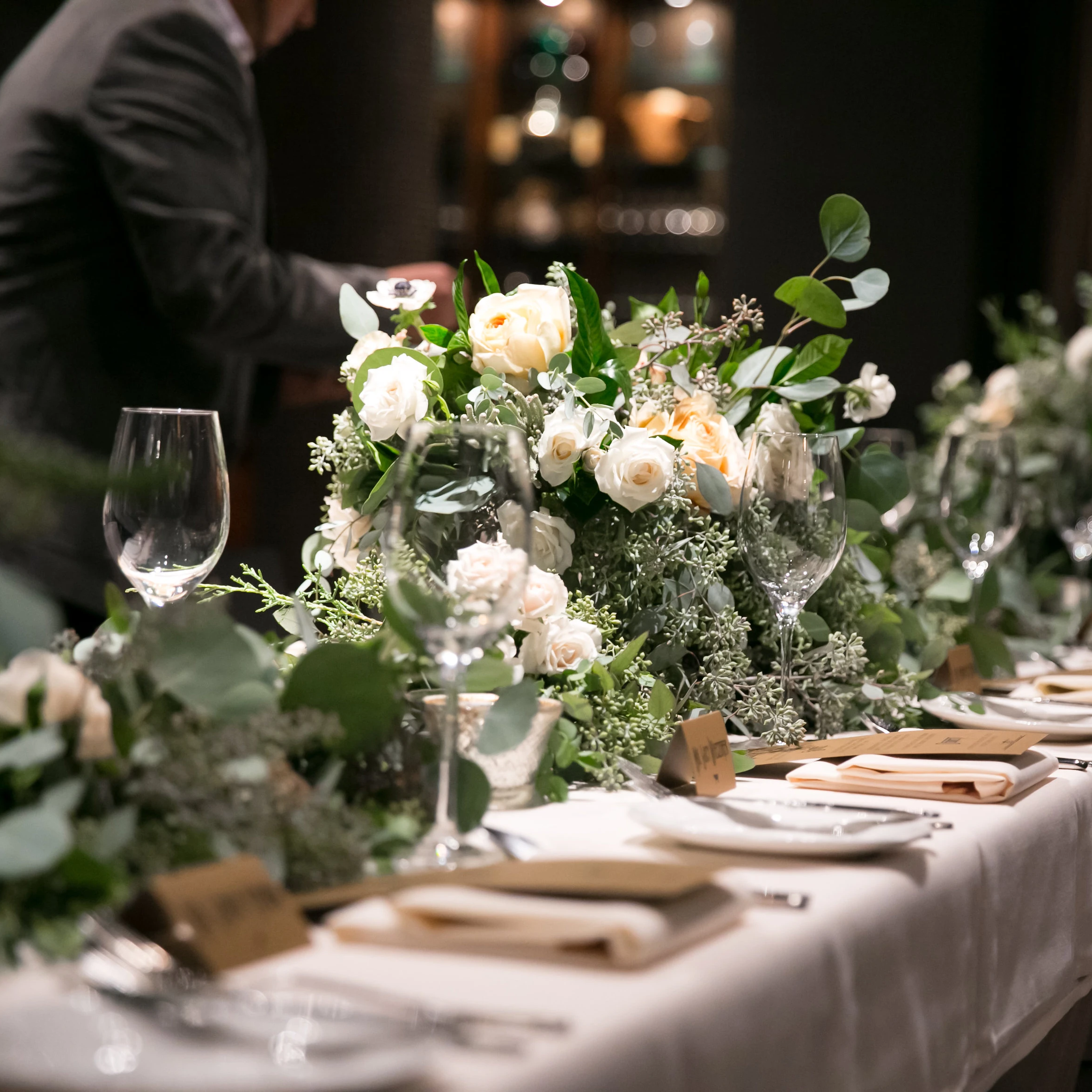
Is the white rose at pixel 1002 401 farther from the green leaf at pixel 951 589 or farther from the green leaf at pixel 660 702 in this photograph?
the green leaf at pixel 660 702

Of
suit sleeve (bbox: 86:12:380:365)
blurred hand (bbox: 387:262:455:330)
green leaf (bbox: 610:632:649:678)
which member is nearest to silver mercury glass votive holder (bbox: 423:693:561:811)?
green leaf (bbox: 610:632:649:678)

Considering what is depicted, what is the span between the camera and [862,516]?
133 centimetres

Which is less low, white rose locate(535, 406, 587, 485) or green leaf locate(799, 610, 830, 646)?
white rose locate(535, 406, 587, 485)

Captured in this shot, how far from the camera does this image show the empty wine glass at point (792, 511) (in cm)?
103

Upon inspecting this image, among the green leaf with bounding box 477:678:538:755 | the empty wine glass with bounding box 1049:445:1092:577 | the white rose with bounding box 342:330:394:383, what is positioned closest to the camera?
the green leaf with bounding box 477:678:538:755

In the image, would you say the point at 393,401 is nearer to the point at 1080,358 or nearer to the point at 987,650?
the point at 987,650

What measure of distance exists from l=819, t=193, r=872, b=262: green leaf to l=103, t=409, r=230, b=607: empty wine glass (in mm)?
563

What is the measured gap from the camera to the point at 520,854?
731 mm

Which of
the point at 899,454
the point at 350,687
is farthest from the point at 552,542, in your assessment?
the point at 899,454

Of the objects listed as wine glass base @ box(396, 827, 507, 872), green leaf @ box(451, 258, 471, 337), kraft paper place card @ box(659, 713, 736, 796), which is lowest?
kraft paper place card @ box(659, 713, 736, 796)

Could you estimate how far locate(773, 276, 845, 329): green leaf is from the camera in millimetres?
1200

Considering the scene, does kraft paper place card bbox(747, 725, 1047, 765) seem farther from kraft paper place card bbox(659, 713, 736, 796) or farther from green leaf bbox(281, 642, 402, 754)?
green leaf bbox(281, 642, 402, 754)

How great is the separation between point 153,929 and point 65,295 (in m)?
1.75

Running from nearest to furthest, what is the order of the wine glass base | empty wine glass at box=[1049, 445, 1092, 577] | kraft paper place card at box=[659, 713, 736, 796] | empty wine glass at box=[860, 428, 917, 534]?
the wine glass base < kraft paper place card at box=[659, 713, 736, 796] < empty wine glass at box=[860, 428, 917, 534] < empty wine glass at box=[1049, 445, 1092, 577]
